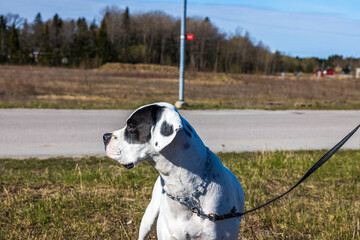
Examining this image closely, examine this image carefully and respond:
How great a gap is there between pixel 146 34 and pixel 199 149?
82.2m

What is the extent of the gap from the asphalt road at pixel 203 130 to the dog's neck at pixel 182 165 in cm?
502

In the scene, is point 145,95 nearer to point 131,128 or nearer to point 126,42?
point 131,128

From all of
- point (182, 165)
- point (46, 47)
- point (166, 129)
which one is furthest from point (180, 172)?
point (46, 47)

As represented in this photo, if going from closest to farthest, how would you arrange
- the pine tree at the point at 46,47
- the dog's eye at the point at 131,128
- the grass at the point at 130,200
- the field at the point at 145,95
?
the dog's eye at the point at 131,128, the grass at the point at 130,200, the field at the point at 145,95, the pine tree at the point at 46,47

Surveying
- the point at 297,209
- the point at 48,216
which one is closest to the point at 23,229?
the point at 48,216

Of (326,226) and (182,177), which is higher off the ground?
(182,177)

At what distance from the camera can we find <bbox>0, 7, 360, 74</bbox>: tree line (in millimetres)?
74375

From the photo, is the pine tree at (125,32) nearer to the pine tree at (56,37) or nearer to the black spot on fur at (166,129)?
the pine tree at (56,37)

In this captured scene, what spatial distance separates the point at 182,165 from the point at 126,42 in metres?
81.5

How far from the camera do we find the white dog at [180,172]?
2473 mm

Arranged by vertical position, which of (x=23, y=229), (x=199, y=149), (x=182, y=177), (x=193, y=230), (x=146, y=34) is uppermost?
(x=146, y=34)

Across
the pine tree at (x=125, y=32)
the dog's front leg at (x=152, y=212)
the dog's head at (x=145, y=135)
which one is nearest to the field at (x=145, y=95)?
the dog's front leg at (x=152, y=212)

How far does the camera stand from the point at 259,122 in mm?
11695

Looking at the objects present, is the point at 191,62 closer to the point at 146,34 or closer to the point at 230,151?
the point at 146,34
